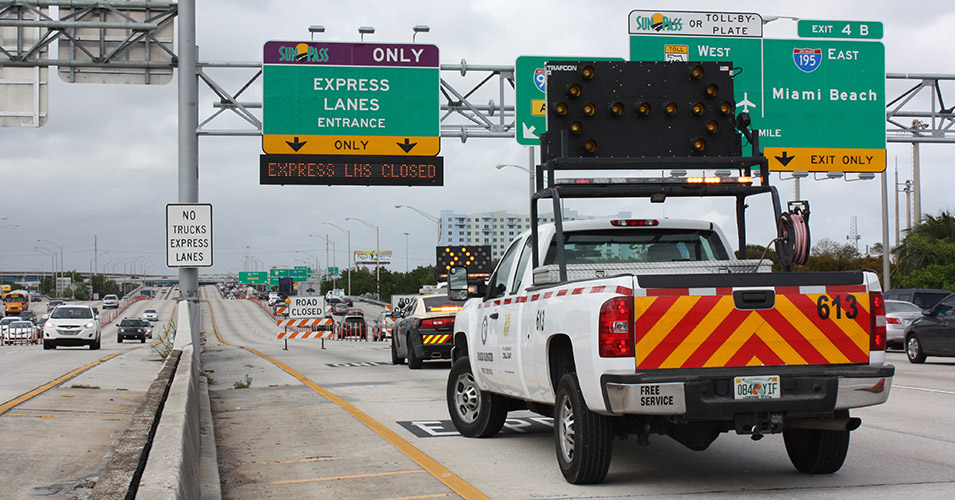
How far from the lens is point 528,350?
8508 millimetres

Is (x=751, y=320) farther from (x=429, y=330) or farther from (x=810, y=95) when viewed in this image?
(x=810, y=95)

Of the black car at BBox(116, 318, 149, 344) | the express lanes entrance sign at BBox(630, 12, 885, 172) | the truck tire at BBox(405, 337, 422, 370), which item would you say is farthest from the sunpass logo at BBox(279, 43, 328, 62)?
the black car at BBox(116, 318, 149, 344)

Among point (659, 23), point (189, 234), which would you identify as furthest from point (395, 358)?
point (659, 23)

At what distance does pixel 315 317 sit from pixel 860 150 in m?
22.7

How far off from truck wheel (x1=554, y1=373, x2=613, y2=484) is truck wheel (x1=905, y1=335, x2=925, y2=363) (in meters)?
17.7

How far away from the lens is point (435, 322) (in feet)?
70.7

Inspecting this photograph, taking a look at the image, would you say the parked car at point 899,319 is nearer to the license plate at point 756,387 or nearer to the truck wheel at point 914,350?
the truck wheel at point 914,350

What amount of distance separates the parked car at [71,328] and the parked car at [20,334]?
1513 centimetres

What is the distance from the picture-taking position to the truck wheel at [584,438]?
23.7 ft

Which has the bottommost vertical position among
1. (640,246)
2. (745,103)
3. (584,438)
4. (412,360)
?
(412,360)

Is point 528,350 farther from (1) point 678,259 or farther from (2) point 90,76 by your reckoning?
(2) point 90,76

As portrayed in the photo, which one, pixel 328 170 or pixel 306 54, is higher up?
pixel 306 54

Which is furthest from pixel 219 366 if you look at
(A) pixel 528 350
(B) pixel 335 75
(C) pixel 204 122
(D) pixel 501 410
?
(A) pixel 528 350

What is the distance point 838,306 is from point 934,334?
16846 mm
